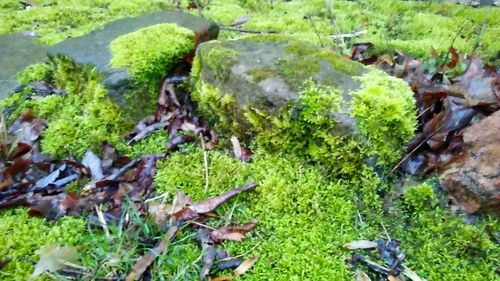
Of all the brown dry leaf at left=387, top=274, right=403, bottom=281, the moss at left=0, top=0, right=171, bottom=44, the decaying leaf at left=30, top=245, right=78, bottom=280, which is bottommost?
the brown dry leaf at left=387, top=274, right=403, bottom=281

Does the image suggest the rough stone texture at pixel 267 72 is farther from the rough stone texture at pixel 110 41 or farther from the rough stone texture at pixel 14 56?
the rough stone texture at pixel 14 56

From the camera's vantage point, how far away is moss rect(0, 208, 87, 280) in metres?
1.96

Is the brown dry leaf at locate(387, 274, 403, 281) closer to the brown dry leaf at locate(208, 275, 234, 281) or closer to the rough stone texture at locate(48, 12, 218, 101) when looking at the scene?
the brown dry leaf at locate(208, 275, 234, 281)

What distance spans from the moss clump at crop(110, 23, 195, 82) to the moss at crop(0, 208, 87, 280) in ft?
3.64

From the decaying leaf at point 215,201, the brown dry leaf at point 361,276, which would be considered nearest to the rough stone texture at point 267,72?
the decaying leaf at point 215,201

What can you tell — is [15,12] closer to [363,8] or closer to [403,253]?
[363,8]

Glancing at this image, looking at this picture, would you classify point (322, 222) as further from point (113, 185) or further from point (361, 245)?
point (113, 185)

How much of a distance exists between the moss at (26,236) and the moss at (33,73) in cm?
136

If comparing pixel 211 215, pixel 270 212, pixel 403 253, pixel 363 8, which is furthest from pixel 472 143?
pixel 363 8

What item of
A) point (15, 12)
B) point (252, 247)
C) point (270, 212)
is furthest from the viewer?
point (15, 12)

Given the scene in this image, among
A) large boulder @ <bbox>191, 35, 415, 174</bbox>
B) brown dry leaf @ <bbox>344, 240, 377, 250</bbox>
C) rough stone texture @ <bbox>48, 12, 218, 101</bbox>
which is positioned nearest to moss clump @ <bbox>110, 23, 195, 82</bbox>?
rough stone texture @ <bbox>48, 12, 218, 101</bbox>

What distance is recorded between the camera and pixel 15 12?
466 cm

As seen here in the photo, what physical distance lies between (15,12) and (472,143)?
445cm

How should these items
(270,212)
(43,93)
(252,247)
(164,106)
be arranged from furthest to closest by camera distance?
(43,93)
(164,106)
(270,212)
(252,247)
